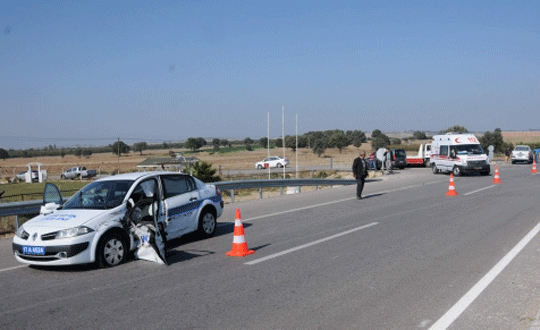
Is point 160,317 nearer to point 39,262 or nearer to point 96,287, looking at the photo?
point 96,287

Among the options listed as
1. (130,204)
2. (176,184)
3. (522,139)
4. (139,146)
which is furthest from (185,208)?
(139,146)

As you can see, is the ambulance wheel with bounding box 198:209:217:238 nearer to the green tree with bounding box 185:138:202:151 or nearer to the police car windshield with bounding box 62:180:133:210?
the police car windshield with bounding box 62:180:133:210

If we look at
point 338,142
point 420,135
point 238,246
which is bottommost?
point 238,246

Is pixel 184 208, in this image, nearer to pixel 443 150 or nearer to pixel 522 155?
pixel 443 150

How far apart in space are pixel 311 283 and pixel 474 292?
6.86ft

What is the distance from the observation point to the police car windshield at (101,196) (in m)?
8.64

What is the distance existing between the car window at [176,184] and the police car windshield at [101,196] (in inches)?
31.7

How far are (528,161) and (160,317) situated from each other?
45604 mm

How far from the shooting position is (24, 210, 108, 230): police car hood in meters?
7.85

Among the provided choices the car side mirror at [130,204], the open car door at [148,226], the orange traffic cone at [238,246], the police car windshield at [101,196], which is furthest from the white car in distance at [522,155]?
the car side mirror at [130,204]

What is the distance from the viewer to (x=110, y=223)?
8.14 m

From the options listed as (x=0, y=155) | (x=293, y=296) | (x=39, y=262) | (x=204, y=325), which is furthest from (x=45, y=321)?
(x=0, y=155)

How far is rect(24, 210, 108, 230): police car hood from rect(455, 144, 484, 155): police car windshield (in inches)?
1057

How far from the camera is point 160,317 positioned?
5.63 m
